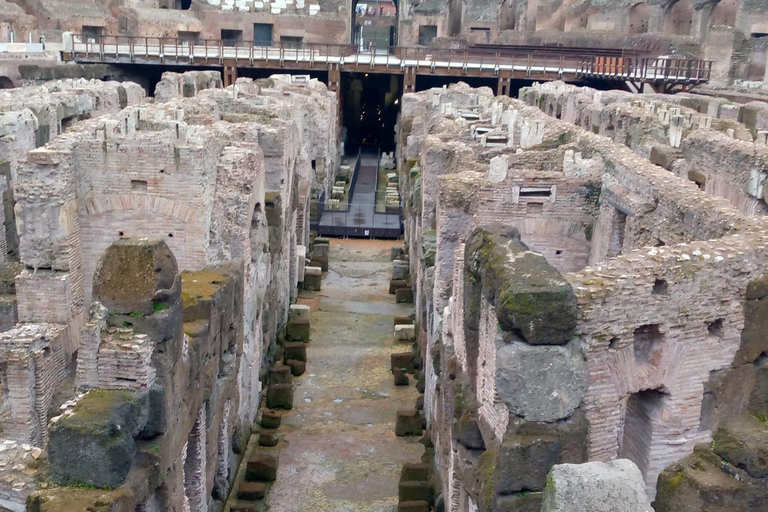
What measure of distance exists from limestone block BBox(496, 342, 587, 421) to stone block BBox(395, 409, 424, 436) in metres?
6.34

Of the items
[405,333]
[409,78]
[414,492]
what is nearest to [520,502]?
[414,492]

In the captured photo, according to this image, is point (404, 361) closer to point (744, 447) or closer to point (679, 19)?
point (744, 447)

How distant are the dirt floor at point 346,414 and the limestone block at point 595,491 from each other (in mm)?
5960

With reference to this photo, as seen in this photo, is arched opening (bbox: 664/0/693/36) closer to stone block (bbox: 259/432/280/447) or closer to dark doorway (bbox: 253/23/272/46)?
dark doorway (bbox: 253/23/272/46)

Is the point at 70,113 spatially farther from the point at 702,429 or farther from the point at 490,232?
the point at 702,429

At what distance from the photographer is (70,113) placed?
19.7 m

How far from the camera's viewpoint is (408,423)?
38.3 feet

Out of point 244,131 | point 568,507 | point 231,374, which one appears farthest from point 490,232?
point 244,131

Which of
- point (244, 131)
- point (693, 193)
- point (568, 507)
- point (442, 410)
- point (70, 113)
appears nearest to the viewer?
point (568, 507)

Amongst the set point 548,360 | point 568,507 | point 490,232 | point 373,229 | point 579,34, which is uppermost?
point 579,34

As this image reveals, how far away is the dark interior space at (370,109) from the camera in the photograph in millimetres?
43000

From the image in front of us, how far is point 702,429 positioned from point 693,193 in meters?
2.68

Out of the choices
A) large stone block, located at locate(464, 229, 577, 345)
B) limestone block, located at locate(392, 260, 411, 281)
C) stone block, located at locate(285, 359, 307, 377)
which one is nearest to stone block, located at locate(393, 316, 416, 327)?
stone block, located at locate(285, 359, 307, 377)

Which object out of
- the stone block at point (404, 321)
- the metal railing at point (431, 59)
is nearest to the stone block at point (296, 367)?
the stone block at point (404, 321)
